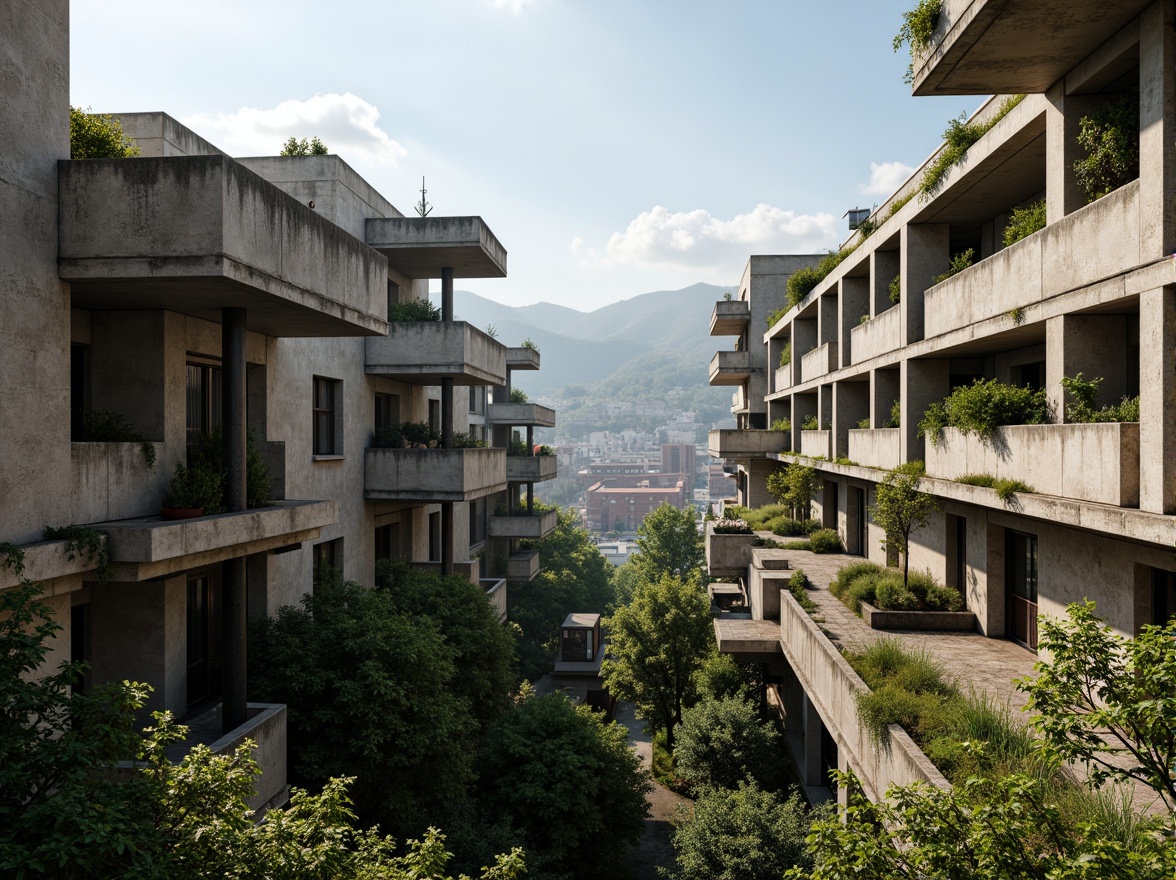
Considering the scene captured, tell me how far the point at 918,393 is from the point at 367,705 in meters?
14.5

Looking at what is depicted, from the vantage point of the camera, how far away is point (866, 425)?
24.8 metres

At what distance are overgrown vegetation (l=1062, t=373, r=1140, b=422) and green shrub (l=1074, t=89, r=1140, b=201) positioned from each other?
281cm

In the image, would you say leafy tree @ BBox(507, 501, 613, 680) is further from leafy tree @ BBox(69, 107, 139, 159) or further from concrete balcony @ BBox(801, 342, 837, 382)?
leafy tree @ BBox(69, 107, 139, 159)

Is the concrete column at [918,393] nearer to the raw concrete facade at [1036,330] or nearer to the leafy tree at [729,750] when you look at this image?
the raw concrete facade at [1036,330]

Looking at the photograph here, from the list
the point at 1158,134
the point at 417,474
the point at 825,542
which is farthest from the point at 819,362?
the point at 1158,134

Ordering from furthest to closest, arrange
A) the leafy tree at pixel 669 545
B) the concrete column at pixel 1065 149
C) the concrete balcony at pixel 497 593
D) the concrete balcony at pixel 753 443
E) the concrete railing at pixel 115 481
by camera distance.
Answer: the leafy tree at pixel 669 545
the concrete balcony at pixel 753 443
the concrete balcony at pixel 497 593
the concrete column at pixel 1065 149
the concrete railing at pixel 115 481

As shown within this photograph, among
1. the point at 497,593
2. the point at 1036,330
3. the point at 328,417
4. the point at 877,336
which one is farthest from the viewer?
the point at 497,593

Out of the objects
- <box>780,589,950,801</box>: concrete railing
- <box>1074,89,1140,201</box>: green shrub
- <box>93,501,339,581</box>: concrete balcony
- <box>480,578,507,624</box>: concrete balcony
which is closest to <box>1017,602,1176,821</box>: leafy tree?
<box>780,589,950,801</box>: concrete railing

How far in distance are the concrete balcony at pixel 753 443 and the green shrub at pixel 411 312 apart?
18551 mm

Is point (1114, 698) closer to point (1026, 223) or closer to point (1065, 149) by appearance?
point (1065, 149)

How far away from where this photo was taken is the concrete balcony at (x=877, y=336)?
793 inches

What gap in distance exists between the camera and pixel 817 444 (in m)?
29.8

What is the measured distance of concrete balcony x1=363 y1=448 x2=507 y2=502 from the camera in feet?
68.7

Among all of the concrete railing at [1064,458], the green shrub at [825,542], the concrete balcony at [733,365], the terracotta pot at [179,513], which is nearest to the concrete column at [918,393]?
the concrete railing at [1064,458]
